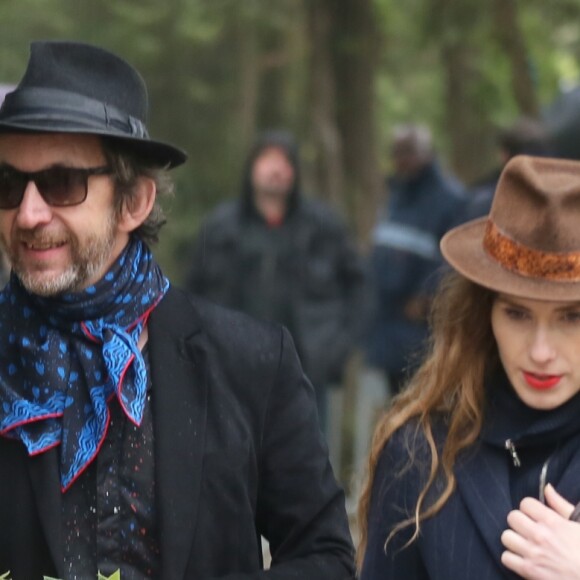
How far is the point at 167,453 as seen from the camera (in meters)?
3.77

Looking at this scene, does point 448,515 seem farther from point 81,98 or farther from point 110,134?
point 81,98

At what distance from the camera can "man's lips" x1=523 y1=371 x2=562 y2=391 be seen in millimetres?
3639

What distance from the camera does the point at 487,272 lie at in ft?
12.4

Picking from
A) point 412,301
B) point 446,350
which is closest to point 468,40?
point 412,301

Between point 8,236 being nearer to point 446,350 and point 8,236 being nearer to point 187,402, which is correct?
point 187,402

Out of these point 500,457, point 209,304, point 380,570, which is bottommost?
point 380,570

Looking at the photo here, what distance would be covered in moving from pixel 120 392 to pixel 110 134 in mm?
580

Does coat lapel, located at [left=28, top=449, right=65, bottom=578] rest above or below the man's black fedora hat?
below

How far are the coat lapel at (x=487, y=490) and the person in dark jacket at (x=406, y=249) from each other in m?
5.59

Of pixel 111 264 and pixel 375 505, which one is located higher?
pixel 111 264

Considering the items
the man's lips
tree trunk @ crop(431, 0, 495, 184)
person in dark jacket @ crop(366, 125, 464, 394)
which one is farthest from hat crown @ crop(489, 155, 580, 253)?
tree trunk @ crop(431, 0, 495, 184)

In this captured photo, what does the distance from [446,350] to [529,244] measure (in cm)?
41

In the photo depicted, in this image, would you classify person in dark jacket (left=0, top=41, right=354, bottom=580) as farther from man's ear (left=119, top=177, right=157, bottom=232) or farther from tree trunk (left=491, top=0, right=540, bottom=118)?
tree trunk (left=491, top=0, right=540, bottom=118)

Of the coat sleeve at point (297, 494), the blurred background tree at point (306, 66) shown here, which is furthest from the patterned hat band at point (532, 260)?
the blurred background tree at point (306, 66)
